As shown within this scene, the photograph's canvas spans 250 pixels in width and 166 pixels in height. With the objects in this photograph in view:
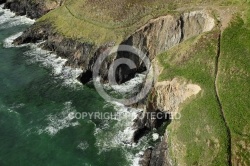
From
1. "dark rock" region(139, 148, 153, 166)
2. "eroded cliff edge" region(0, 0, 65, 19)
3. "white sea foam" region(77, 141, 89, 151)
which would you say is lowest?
"dark rock" region(139, 148, 153, 166)

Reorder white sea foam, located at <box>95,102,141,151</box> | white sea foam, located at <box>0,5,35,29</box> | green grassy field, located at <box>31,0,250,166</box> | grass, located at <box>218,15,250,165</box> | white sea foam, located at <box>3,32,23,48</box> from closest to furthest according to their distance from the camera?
grass, located at <box>218,15,250,165</box> → green grassy field, located at <box>31,0,250,166</box> → white sea foam, located at <box>95,102,141,151</box> → white sea foam, located at <box>3,32,23,48</box> → white sea foam, located at <box>0,5,35,29</box>

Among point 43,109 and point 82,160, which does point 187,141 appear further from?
point 43,109

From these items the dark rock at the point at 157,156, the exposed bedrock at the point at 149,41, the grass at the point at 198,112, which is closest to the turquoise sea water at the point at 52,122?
the dark rock at the point at 157,156

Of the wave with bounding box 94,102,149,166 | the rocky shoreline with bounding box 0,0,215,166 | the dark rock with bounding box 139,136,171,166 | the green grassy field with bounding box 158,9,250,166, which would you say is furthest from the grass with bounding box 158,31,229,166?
the wave with bounding box 94,102,149,166

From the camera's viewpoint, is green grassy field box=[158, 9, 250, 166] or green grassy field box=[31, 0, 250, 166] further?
green grassy field box=[31, 0, 250, 166]

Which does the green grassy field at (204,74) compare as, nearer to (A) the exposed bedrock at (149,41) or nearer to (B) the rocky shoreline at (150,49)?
(B) the rocky shoreline at (150,49)

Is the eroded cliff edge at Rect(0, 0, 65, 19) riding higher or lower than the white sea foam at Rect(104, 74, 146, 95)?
higher

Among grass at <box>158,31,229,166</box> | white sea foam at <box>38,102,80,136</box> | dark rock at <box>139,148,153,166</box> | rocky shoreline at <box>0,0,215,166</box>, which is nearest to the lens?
grass at <box>158,31,229,166</box>

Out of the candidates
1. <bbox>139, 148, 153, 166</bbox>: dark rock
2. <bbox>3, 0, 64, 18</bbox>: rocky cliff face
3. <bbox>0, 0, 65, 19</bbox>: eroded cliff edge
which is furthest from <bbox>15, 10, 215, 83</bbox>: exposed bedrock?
<bbox>3, 0, 64, 18</bbox>: rocky cliff face

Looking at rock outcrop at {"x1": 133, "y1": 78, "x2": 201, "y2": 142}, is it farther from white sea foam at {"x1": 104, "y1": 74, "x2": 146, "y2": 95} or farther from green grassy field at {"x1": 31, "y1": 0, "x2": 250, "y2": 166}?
white sea foam at {"x1": 104, "y1": 74, "x2": 146, "y2": 95}
